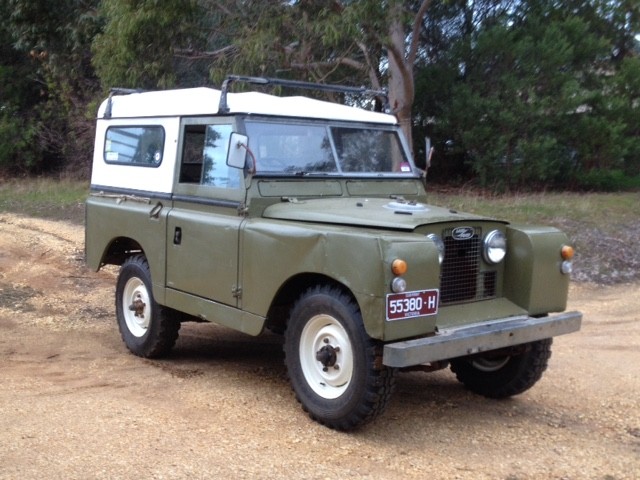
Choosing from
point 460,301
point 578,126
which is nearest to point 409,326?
point 460,301

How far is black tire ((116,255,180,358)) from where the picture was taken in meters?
6.71

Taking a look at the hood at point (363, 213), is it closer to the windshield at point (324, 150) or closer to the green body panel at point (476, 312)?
the windshield at point (324, 150)

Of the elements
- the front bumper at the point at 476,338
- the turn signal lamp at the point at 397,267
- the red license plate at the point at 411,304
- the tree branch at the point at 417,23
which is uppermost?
the tree branch at the point at 417,23

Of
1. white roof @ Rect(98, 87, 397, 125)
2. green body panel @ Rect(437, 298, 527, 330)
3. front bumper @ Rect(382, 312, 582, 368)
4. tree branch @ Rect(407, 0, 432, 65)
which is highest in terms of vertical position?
tree branch @ Rect(407, 0, 432, 65)

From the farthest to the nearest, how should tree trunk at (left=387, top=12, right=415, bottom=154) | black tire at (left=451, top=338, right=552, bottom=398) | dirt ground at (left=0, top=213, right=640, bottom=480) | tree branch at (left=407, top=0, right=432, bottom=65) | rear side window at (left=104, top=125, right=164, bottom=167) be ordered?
tree trunk at (left=387, top=12, right=415, bottom=154) < tree branch at (left=407, top=0, right=432, bottom=65) < rear side window at (left=104, top=125, right=164, bottom=167) < black tire at (left=451, top=338, right=552, bottom=398) < dirt ground at (left=0, top=213, right=640, bottom=480)

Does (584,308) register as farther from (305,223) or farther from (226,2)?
(226,2)

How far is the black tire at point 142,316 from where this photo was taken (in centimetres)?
671

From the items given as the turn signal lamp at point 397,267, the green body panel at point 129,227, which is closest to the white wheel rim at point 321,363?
the turn signal lamp at point 397,267

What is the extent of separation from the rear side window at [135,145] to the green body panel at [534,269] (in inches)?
120

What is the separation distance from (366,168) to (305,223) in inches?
49.5

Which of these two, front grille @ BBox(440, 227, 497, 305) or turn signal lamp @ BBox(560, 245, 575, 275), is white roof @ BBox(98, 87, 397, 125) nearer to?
front grille @ BBox(440, 227, 497, 305)

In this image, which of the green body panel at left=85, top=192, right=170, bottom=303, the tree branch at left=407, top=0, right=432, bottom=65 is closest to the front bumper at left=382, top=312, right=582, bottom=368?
the green body panel at left=85, top=192, right=170, bottom=303

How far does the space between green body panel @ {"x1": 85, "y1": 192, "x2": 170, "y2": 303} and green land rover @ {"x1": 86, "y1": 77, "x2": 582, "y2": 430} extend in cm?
2

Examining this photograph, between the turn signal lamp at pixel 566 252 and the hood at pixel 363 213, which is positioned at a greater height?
the hood at pixel 363 213
